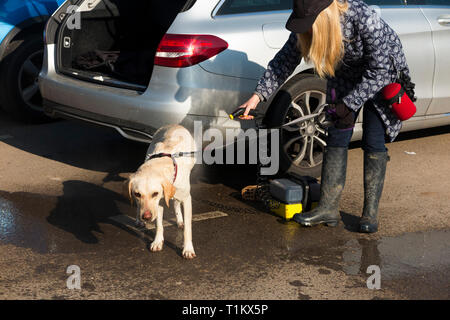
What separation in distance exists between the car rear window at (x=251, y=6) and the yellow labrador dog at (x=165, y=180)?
1067 mm

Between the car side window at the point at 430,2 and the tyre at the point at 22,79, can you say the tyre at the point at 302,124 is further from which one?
the tyre at the point at 22,79

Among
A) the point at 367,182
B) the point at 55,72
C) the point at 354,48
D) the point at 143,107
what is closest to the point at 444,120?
the point at 367,182

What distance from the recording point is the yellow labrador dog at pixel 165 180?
397cm

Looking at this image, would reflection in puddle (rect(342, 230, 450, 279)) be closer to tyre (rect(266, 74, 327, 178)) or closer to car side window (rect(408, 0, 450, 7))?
tyre (rect(266, 74, 327, 178))

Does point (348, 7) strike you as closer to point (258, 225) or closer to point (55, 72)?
point (258, 225)

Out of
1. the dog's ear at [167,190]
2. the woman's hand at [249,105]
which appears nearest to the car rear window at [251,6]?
the woman's hand at [249,105]

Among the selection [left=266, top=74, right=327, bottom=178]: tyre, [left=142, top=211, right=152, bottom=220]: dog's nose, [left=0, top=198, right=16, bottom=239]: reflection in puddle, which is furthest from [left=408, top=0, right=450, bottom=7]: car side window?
[left=0, top=198, right=16, bottom=239]: reflection in puddle

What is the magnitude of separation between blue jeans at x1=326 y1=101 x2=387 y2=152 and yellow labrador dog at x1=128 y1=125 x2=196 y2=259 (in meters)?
0.98

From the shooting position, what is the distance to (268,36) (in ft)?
17.2

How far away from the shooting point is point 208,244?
4.48 metres

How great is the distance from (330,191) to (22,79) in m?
4.00

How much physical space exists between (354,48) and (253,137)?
1.30 metres

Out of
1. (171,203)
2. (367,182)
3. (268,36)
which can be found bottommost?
(171,203)

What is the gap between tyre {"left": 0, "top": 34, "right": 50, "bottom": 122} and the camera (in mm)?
7219
